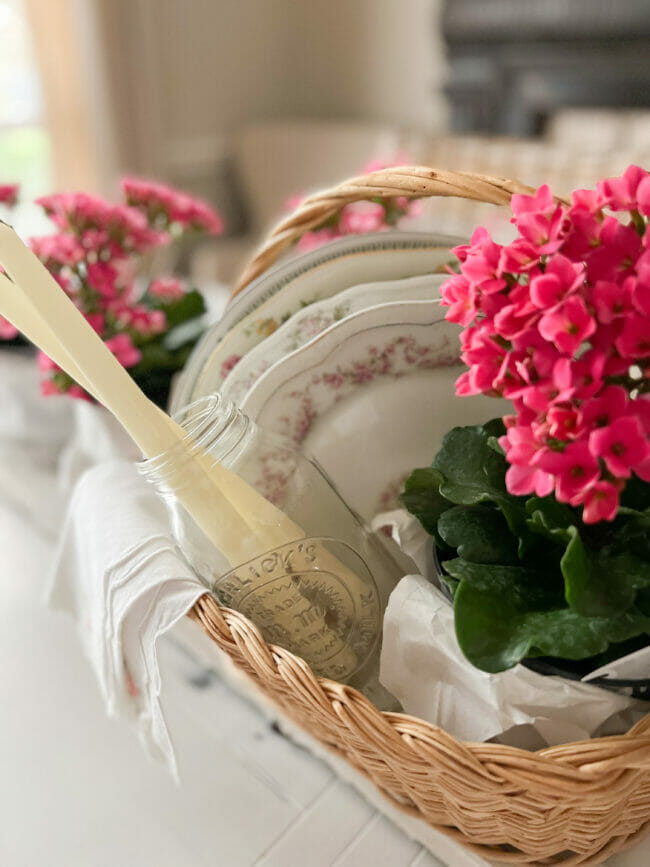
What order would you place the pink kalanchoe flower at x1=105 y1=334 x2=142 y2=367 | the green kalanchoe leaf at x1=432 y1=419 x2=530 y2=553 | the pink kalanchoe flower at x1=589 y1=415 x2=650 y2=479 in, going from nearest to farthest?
the pink kalanchoe flower at x1=589 y1=415 x2=650 y2=479 → the green kalanchoe leaf at x1=432 y1=419 x2=530 y2=553 → the pink kalanchoe flower at x1=105 y1=334 x2=142 y2=367

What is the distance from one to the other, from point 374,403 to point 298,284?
0.12m

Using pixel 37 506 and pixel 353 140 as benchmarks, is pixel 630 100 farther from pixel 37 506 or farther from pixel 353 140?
pixel 37 506

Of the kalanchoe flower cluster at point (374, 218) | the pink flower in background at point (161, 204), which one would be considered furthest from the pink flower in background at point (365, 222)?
the pink flower in background at point (161, 204)

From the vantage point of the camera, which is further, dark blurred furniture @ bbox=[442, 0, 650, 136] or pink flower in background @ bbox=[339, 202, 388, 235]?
dark blurred furniture @ bbox=[442, 0, 650, 136]

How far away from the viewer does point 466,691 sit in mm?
440

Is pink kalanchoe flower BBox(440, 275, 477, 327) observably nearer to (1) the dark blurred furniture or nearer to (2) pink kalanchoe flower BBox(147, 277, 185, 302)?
(2) pink kalanchoe flower BBox(147, 277, 185, 302)

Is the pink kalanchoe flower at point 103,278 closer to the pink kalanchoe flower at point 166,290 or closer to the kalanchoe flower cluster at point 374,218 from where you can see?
the pink kalanchoe flower at point 166,290

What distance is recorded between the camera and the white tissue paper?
41 centimetres

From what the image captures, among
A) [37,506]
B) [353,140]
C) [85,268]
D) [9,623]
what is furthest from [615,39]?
[9,623]

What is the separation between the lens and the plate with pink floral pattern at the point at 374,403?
0.60 m

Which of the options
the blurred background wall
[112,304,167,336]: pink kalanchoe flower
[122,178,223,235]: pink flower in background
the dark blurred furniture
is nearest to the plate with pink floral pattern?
[112,304,167,336]: pink kalanchoe flower

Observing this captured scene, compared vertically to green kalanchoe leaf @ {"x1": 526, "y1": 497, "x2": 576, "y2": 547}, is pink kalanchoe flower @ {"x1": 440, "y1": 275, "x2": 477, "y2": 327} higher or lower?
higher

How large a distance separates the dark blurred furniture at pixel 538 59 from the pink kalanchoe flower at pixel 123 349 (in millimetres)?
1560

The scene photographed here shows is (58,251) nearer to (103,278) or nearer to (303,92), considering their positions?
(103,278)
